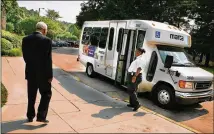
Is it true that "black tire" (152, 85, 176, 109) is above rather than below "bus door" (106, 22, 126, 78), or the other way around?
below

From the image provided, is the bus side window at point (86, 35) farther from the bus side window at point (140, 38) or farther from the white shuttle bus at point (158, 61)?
the bus side window at point (140, 38)

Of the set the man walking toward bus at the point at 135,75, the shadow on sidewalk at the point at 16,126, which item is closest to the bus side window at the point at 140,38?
the man walking toward bus at the point at 135,75

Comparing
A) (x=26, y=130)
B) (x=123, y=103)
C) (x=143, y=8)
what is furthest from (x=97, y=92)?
(x=143, y=8)

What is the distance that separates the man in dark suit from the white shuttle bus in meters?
4.18

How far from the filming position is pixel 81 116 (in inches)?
266

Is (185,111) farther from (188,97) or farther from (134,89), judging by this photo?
(134,89)

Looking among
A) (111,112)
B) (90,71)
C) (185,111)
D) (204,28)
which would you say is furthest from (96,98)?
(204,28)

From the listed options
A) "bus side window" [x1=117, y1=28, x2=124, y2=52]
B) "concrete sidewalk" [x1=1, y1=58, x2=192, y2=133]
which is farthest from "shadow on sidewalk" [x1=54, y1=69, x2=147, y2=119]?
"bus side window" [x1=117, y1=28, x2=124, y2=52]

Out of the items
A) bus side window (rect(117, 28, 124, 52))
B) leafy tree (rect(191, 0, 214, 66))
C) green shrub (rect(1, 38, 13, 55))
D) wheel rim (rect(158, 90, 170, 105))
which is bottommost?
wheel rim (rect(158, 90, 170, 105))

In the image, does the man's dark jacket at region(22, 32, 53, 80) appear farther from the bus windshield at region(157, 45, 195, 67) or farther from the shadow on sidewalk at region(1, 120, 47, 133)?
the bus windshield at region(157, 45, 195, 67)

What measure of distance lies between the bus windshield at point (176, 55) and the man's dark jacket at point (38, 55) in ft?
15.3

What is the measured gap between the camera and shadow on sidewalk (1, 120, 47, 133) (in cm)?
548

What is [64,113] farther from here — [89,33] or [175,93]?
[89,33]

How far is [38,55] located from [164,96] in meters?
4.79
